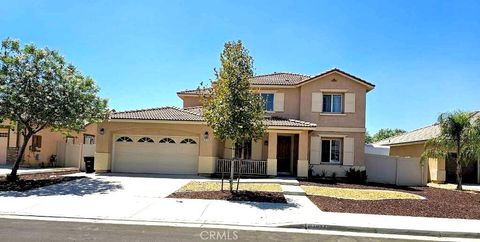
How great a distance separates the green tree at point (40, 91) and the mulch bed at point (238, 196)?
6.34 m

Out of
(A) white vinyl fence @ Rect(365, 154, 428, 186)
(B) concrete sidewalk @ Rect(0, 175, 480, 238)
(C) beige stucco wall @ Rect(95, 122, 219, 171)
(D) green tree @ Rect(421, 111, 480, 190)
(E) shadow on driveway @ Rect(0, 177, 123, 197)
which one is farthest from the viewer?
(A) white vinyl fence @ Rect(365, 154, 428, 186)

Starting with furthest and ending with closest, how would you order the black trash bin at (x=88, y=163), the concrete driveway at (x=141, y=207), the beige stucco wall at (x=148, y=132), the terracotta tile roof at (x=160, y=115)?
the black trash bin at (x=88, y=163) → the beige stucco wall at (x=148, y=132) → the terracotta tile roof at (x=160, y=115) → the concrete driveway at (x=141, y=207)

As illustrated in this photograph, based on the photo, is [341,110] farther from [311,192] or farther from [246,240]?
[246,240]

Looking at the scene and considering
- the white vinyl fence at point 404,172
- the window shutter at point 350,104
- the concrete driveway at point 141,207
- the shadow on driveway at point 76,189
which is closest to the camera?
the concrete driveway at point 141,207

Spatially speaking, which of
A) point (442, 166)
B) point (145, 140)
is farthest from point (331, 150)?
point (145, 140)

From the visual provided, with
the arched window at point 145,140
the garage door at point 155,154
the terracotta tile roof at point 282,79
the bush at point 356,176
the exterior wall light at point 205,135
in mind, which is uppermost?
the terracotta tile roof at point 282,79

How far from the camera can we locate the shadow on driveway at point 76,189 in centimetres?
1427

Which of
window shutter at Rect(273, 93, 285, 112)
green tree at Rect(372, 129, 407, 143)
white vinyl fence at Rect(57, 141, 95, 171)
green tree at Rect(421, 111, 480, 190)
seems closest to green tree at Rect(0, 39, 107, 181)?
window shutter at Rect(273, 93, 285, 112)

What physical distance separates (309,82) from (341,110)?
2.56m

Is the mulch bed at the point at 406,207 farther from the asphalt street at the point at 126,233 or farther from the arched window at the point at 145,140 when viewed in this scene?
the arched window at the point at 145,140

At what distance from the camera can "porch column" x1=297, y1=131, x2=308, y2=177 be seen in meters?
22.7

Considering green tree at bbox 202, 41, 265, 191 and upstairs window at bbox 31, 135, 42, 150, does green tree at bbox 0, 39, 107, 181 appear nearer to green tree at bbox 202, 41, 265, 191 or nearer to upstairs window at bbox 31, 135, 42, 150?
green tree at bbox 202, 41, 265, 191

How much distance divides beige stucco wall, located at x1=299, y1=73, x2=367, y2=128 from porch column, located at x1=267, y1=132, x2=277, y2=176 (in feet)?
9.01

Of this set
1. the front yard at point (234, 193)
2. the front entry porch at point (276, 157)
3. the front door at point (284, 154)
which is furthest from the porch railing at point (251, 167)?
the front yard at point (234, 193)
